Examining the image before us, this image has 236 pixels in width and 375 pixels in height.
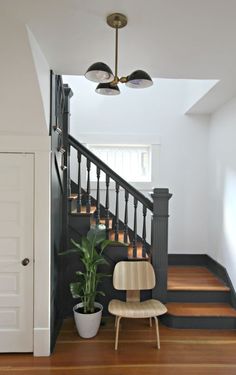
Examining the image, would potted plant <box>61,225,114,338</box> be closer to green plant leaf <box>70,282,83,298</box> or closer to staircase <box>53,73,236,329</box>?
green plant leaf <box>70,282,83,298</box>

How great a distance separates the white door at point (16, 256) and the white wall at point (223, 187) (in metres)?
2.44

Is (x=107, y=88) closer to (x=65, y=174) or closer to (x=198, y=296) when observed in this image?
(x=65, y=174)

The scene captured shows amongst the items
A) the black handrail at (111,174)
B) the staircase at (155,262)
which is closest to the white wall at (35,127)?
the staircase at (155,262)

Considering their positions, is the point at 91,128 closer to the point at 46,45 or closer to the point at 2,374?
the point at 46,45

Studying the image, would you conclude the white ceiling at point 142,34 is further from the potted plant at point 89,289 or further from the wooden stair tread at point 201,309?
the wooden stair tread at point 201,309

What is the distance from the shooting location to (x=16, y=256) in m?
2.56

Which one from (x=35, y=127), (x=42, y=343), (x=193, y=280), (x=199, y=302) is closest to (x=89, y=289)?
(x=42, y=343)

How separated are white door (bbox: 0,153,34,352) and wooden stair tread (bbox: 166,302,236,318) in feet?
5.30

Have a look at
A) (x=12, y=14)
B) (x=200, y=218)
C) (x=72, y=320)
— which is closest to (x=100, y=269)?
(x=72, y=320)

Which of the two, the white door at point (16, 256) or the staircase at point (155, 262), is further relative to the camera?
the staircase at point (155, 262)

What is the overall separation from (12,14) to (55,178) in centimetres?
147

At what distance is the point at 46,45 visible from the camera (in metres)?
2.08

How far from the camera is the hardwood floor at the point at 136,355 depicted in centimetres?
234

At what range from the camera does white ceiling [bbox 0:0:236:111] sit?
1620 millimetres
